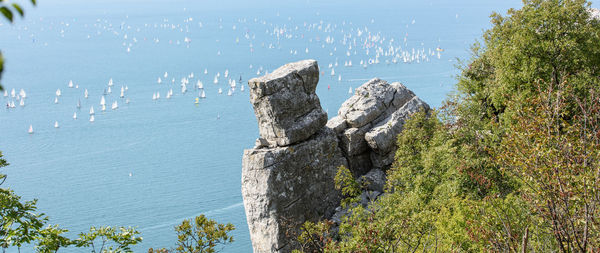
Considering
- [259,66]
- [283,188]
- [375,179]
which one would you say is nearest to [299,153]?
[283,188]

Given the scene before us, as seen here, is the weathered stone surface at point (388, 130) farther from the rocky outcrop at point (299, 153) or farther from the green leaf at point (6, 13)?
the green leaf at point (6, 13)

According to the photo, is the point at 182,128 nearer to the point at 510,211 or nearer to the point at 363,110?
the point at 363,110

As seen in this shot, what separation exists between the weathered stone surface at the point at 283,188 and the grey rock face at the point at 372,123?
2.07 metres

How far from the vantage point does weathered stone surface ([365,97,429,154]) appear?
100 ft

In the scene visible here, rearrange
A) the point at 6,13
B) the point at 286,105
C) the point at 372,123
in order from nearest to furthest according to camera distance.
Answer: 1. the point at 6,13
2. the point at 286,105
3. the point at 372,123

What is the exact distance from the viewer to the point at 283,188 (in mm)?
27828

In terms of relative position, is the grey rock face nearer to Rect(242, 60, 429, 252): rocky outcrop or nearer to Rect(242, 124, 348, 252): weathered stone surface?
Rect(242, 60, 429, 252): rocky outcrop

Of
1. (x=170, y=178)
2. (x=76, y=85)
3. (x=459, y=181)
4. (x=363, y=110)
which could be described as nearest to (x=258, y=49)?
(x=76, y=85)

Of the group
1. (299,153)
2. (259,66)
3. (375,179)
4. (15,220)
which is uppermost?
(259,66)

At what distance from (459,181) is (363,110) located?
420 inches

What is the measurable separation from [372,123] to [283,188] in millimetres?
7612

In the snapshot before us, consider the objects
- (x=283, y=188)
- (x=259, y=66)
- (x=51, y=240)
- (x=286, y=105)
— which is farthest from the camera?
(x=259, y=66)

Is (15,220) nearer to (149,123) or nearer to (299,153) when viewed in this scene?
(299,153)

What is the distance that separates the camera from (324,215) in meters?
29.5
